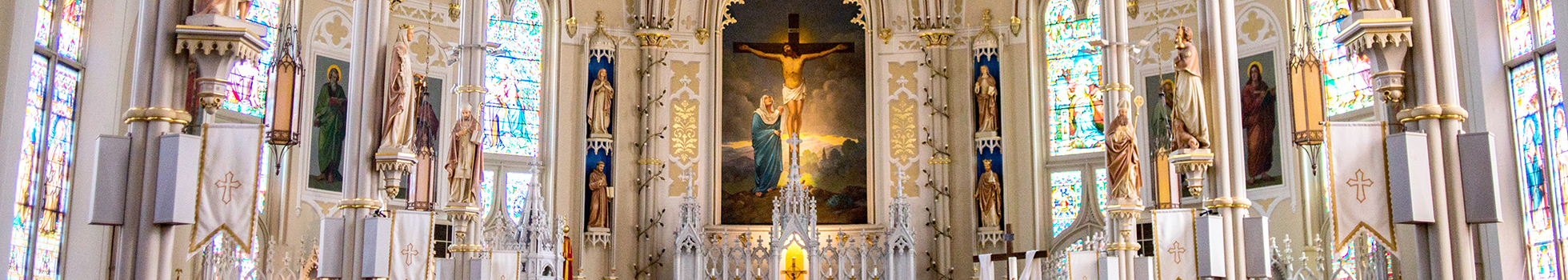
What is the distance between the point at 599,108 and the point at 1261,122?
10096 millimetres

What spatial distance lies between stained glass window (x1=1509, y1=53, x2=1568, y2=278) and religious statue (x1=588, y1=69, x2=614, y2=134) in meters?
13.1

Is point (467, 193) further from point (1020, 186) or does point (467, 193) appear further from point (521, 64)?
point (1020, 186)

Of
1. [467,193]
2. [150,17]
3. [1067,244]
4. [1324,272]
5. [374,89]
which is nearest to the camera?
[150,17]

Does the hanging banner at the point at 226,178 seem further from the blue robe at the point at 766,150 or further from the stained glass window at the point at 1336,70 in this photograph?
the blue robe at the point at 766,150

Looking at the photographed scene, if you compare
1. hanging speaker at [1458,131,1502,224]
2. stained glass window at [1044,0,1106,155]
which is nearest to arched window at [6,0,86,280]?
hanging speaker at [1458,131,1502,224]

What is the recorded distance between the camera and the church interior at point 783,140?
28.0 feet

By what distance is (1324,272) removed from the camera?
18.5 meters

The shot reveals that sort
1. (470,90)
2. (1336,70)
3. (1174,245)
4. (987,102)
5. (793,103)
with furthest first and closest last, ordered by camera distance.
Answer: (793,103), (987,102), (1336,70), (470,90), (1174,245)

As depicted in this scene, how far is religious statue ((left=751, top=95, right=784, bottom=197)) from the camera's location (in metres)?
23.3

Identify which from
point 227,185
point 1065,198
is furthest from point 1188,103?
point 1065,198

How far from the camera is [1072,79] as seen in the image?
22.8m

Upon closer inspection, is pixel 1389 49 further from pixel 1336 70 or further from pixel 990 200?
pixel 990 200

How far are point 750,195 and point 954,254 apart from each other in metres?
3.49

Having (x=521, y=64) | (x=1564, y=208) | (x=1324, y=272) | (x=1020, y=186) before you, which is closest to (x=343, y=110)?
(x=521, y=64)
